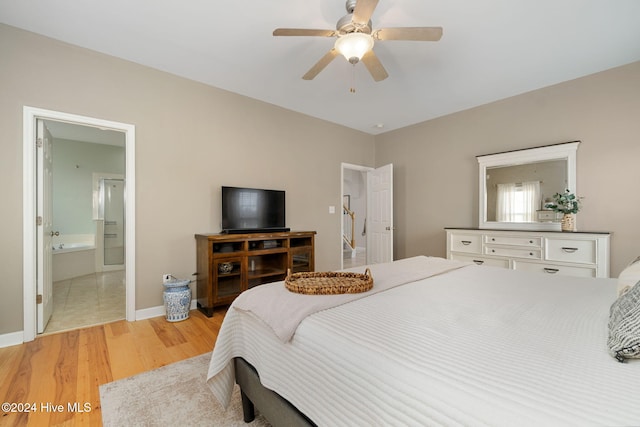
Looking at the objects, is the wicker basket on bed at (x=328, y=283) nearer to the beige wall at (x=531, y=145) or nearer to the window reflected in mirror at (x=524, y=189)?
the window reflected in mirror at (x=524, y=189)

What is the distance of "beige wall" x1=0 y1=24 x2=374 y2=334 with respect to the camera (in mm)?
2334

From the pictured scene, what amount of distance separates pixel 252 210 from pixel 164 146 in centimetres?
120

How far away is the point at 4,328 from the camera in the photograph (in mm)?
2281

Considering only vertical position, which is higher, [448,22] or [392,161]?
[448,22]

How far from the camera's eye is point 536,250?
3137 millimetres

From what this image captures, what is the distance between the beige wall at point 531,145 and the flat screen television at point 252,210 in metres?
2.25

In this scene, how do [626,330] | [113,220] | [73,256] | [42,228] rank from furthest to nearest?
[113,220], [73,256], [42,228], [626,330]

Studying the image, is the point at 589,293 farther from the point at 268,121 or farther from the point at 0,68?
the point at 0,68

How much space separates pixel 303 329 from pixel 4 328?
286cm

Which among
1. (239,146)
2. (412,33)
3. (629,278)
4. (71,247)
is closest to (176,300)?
(239,146)

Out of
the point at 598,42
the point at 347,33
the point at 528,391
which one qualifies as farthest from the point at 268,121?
the point at 528,391

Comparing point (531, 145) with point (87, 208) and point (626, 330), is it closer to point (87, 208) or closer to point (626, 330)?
point (626, 330)

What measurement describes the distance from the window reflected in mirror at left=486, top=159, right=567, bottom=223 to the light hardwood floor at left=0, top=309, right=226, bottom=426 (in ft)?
12.3

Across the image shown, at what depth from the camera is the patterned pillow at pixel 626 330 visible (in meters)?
0.70
